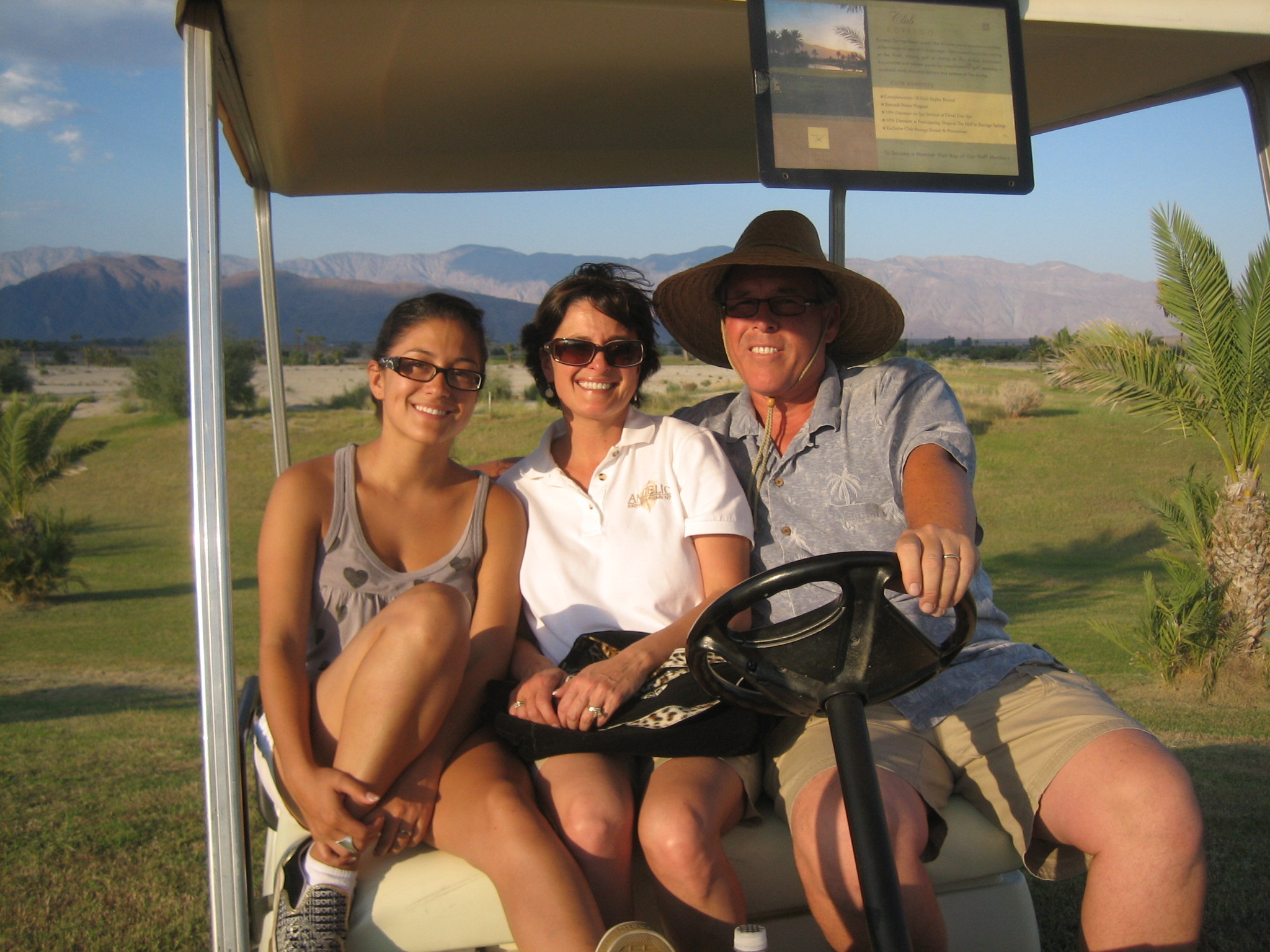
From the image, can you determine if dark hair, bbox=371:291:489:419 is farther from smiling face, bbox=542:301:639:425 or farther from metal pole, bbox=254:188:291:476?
metal pole, bbox=254:188:291:476

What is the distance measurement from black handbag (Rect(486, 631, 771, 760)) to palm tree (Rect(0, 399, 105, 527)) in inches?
683

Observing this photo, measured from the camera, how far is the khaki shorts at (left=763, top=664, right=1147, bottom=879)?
6.35ft

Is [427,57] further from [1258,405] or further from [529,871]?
[1258,405]

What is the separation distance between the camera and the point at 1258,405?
8336 millimetres

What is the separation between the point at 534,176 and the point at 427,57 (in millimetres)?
884

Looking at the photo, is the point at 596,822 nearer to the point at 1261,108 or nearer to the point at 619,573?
the point at 619,573

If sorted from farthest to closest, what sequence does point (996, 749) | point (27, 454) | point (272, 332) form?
point (27, 454) → point (272, 332) → point (996, 749)

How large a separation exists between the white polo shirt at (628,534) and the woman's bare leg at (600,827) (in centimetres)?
40

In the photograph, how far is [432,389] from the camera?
229 cm

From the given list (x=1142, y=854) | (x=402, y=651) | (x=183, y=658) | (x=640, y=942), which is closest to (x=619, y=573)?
(x=402, y=651)

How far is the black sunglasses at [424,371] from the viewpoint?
2.28m

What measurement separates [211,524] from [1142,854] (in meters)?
1.66

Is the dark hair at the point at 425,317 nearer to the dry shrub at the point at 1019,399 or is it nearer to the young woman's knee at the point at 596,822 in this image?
the young woman's knee at the point at 596,822

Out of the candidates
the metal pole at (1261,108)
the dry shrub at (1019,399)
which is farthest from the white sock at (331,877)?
the dry shrub at (1019,399)
